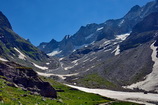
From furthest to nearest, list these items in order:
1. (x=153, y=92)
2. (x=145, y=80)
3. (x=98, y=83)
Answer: (x=98, y=83), (x=145, y=80), (x=153, y=92)

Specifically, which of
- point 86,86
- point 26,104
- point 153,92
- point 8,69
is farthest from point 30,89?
point 86,86

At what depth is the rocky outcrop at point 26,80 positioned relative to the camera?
7156 cm

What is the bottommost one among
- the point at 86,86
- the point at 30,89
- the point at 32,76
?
the point at 30,89

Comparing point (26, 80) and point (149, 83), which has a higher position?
point (149, 83)

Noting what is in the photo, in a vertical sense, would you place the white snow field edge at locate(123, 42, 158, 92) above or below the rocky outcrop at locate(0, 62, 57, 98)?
above

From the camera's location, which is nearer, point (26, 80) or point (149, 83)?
point (26, 80)

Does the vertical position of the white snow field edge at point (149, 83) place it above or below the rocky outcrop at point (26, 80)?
above

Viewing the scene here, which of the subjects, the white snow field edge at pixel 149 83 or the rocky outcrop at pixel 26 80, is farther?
the white snow field edge at pixel 149 83

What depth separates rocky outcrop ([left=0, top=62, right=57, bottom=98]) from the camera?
235 feet

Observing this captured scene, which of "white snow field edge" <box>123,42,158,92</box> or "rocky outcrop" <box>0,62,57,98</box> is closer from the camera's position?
"rocky outcrop" <box>0,62,57,98</box>

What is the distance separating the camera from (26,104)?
1805 inches

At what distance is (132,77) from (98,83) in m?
30.9

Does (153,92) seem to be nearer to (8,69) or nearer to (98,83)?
(98,83)

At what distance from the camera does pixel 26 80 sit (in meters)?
73.5
